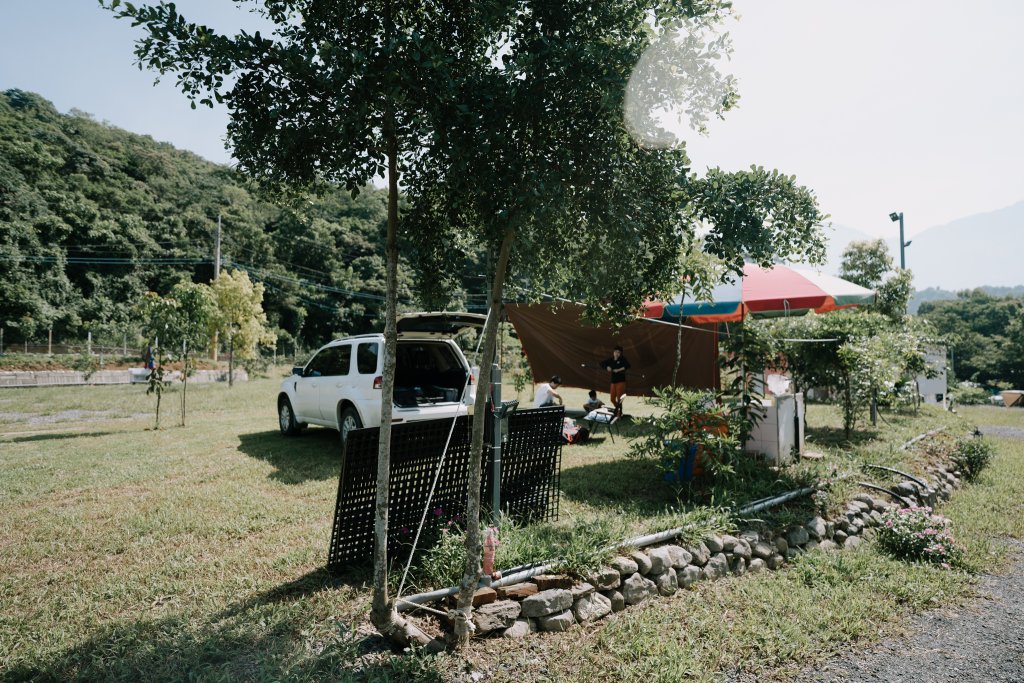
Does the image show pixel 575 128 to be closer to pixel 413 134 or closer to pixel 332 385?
pixel 413 134

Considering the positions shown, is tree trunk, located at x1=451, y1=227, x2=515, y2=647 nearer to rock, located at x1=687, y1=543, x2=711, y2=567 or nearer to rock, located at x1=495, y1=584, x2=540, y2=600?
rock, located at x1=495, y1=584, x2=540, y2=600

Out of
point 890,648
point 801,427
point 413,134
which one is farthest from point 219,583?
point 801,427

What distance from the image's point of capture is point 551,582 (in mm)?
3496

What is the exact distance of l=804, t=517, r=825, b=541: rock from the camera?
5.05 metres

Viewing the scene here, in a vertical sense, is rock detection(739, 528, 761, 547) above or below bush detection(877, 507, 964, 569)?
above

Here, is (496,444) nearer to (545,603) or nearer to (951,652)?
(545,603)

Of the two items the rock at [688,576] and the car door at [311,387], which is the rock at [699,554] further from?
the car door at [311,387]

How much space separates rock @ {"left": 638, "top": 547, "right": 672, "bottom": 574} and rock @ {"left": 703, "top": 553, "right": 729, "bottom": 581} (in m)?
0.39

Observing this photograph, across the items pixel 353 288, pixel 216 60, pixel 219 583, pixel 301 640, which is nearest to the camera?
pixel 216 60

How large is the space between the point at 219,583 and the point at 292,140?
2.83 m

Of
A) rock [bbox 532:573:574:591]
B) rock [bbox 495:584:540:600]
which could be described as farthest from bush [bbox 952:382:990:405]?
rock [bbox 495:584:540:600]

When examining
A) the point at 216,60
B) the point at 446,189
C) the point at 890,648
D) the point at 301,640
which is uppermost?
the point at 216,60

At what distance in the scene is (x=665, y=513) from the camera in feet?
16.1

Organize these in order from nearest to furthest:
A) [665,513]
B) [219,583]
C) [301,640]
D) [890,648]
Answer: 1. [301,640]
2. [890,648]
3. [219,583]
4. [665,513]
